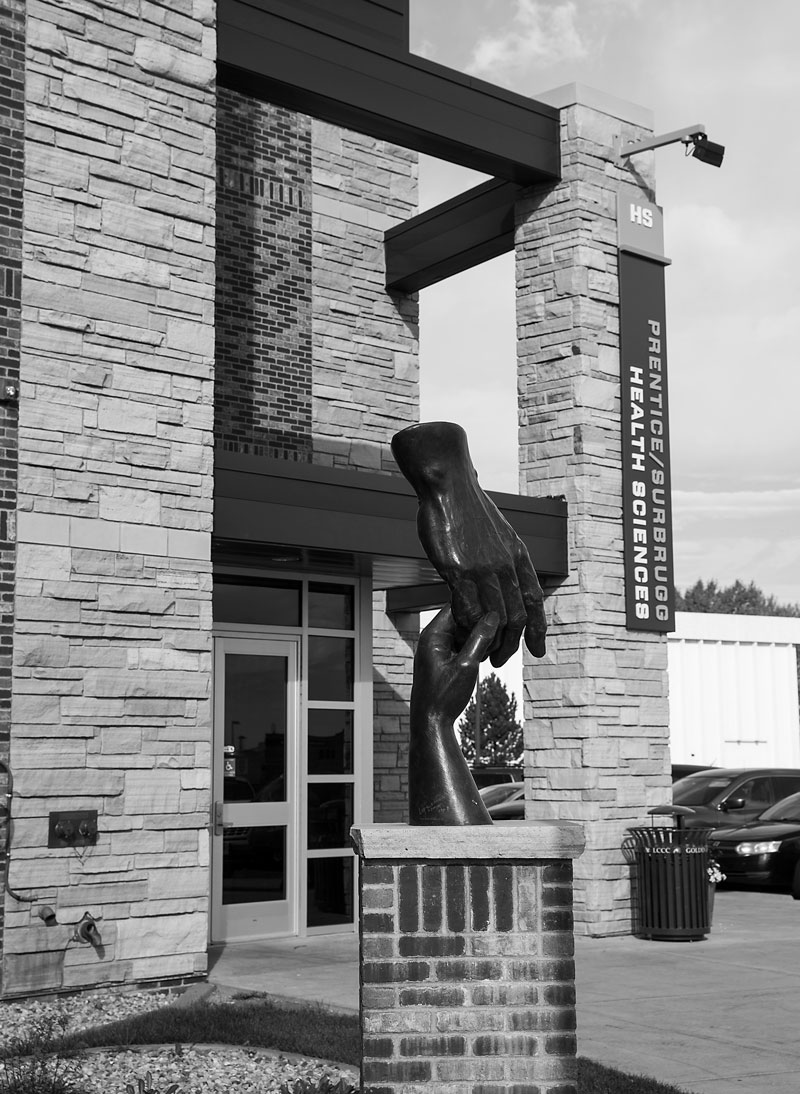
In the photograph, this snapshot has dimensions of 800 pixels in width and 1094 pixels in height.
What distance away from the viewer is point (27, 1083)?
224 inches

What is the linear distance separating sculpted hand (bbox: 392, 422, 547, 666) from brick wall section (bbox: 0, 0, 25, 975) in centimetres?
408

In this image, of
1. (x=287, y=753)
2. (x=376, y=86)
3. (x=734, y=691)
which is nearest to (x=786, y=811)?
(x=287, y=753)

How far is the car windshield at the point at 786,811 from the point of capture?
16562mm

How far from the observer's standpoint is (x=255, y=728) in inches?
464

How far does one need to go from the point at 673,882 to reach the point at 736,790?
22.5 ft

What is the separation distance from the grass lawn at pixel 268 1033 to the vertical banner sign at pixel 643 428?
19.6 ft

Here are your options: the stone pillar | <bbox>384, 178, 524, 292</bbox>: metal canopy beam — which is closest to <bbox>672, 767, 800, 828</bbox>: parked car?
the stone pillar

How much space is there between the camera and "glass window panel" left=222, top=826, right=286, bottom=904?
11.5m

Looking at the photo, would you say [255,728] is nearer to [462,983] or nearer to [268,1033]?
[268,1033]

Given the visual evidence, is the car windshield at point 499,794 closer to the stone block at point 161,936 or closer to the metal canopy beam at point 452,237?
the metal canopy beam at point 452,237

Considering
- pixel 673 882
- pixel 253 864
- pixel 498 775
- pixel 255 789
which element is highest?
pixel 255 789

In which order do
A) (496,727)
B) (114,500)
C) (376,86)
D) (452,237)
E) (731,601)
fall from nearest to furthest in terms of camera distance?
(114,500) < (376,86) < (452,237) < (496,727) < (731,601)

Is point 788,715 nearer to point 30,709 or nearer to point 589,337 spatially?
point 589,337

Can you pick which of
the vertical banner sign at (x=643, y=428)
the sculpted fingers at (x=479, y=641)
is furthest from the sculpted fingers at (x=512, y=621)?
the vertical banner sign at (x=643, y=428)
